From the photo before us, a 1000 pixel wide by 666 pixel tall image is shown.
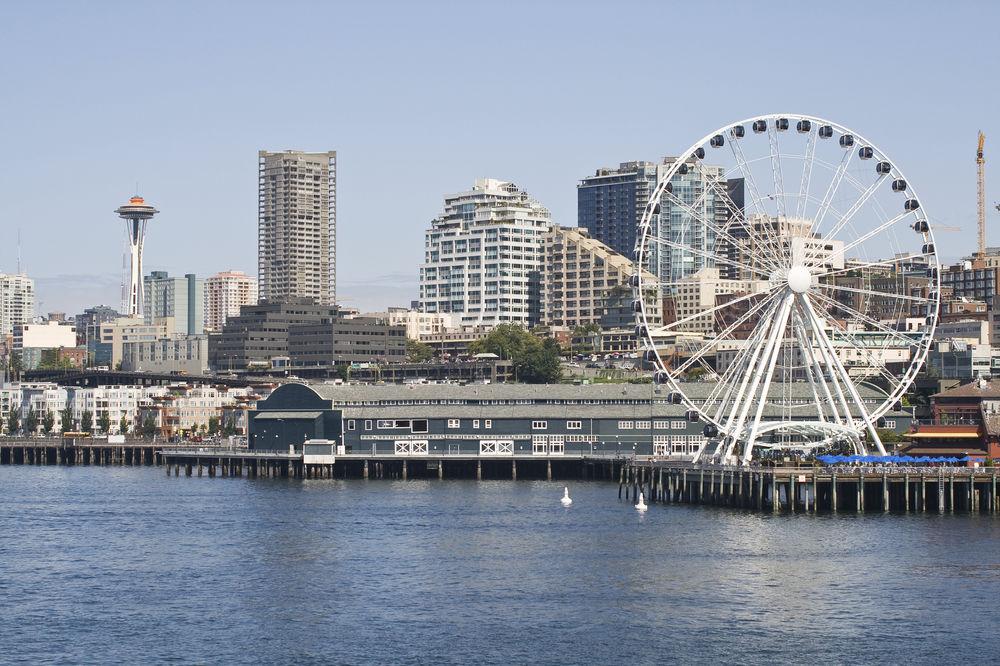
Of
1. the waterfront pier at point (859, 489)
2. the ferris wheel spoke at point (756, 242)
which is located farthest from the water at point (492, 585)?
the ferris wheel spoke at point (756, 242)

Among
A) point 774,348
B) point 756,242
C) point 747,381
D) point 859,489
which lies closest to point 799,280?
point 756,242

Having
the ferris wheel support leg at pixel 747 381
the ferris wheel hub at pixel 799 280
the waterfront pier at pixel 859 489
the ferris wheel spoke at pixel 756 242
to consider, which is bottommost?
the waterfront pier at pixel 859 489

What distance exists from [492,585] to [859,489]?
37.0 meters

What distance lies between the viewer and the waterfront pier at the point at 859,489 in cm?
10806

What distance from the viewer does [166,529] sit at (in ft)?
343

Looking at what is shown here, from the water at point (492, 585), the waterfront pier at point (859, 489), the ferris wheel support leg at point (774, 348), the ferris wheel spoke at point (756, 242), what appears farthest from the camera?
the ferris wheel support leg at point (774, 348)

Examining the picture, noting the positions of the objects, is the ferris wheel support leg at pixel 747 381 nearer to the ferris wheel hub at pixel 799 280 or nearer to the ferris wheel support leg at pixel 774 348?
the ferris wheel support leg at pixel 774 348

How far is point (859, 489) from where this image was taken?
108750 mm

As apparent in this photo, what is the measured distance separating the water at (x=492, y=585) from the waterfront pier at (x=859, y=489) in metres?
2.83

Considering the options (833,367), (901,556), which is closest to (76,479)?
(833,367)

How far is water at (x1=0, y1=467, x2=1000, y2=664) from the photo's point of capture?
6506 cm

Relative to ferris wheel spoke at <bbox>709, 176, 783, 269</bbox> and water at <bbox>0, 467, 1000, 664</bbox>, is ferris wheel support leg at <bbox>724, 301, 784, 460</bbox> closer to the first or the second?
ferris wheel spoke at <bbox>709, 176, 783, 269</bbox>

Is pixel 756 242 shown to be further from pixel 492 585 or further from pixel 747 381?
pixel 492 585

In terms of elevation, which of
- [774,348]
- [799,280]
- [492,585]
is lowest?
[492,585]
